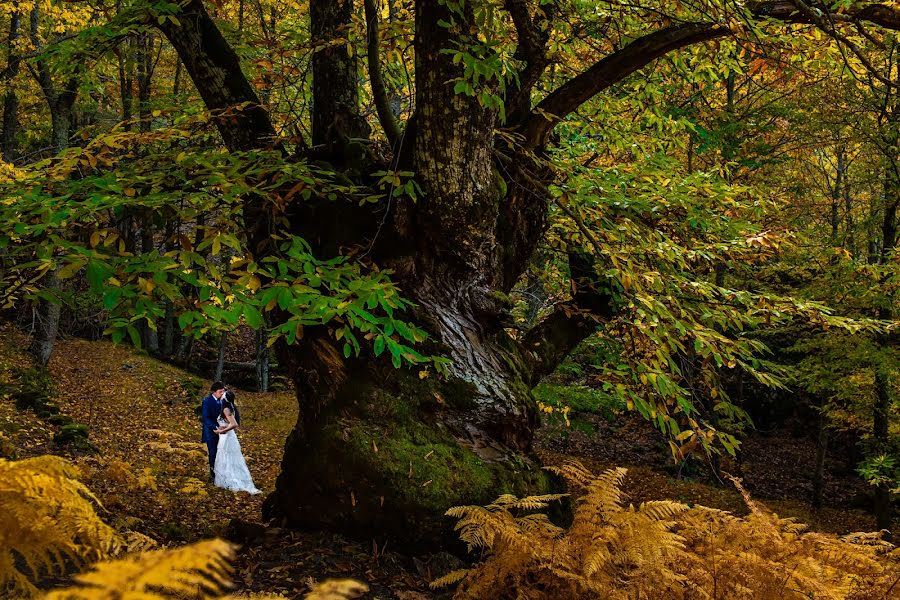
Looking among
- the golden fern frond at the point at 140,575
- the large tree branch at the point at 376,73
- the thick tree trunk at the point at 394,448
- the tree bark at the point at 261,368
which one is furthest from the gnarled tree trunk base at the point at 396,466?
the tree bark at the point at 261,368

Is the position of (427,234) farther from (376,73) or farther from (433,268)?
(376,73)

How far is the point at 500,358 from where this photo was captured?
4926mm

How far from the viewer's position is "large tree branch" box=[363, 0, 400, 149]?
4.44 metres

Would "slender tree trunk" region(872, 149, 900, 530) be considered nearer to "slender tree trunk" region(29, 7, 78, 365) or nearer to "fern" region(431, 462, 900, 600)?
"fern" region(431, 462, 900, 600)

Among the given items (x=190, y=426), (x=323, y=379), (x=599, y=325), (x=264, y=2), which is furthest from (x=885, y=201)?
(x=190, y=426)

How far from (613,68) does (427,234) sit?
6.62 ft

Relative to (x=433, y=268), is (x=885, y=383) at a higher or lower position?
lower

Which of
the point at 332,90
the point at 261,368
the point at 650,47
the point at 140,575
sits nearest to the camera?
the point at 140,575

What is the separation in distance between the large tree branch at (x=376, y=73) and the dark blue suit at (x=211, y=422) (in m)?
5.62

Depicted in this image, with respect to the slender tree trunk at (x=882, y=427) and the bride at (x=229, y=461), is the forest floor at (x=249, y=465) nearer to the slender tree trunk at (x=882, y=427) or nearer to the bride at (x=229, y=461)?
the bride at (x=229, y=461)

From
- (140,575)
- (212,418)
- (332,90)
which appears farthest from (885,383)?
(140,575)

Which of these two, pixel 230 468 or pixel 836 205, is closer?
pixel 230 468

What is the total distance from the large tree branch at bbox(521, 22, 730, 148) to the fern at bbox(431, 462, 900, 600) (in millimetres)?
3021

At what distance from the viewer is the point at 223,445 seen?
27.4ft
